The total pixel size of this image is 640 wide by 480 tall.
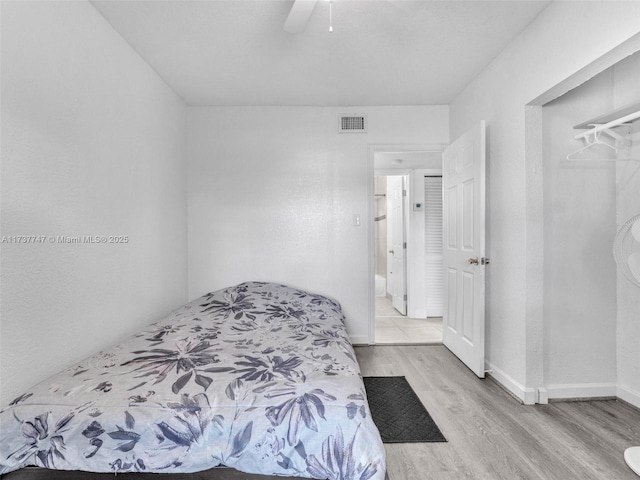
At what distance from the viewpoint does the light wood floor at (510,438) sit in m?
1.60

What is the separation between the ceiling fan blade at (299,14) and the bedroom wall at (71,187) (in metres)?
1.15

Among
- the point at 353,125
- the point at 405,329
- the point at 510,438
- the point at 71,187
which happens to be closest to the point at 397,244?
the point at 405,329

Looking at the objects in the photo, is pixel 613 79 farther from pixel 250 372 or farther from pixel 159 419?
pixel 159 419

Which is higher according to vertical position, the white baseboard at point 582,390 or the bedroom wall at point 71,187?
the bedroom wall at point 71,187

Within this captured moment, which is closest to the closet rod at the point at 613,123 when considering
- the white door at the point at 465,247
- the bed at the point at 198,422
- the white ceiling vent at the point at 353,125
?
the white door at the point at 465,247

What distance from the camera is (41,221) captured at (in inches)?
61.4

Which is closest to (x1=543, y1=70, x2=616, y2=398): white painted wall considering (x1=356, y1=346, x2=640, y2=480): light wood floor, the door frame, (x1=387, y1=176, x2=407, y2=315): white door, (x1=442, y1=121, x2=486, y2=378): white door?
(x1=356, y1=346, x2=640, y2=480): light wood floor

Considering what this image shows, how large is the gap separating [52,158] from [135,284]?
3.39ft

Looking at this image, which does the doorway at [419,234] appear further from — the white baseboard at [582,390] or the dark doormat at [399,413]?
the white baseboard at [582,390]

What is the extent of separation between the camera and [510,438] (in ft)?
6.08

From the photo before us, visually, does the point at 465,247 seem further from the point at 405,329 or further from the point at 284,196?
the point at 284,196

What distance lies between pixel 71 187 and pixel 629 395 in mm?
3618

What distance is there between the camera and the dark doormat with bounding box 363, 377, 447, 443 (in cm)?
190

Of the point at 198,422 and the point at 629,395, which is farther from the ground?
the point at 198,422
